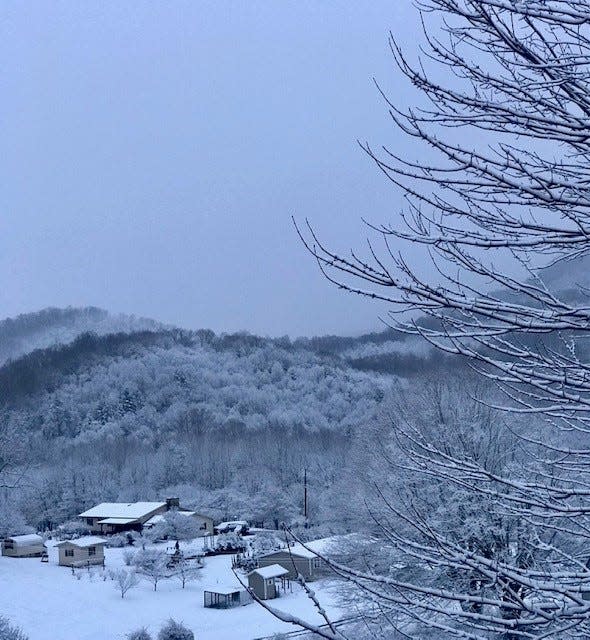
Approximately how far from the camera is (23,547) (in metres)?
33.9

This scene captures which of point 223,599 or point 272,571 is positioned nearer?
point 223,599

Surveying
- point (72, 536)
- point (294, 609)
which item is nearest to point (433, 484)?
point (294, 609)

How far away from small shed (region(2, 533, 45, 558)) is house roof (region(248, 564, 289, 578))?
1548cm

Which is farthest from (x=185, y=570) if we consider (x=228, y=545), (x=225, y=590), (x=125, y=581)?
(x=228, y=545)

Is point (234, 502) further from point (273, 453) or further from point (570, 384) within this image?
point (570, 384)

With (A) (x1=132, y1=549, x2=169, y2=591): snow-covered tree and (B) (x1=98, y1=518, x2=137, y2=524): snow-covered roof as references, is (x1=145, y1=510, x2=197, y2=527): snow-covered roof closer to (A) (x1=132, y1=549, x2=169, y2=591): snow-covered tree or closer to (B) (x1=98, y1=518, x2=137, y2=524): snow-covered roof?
(B) (x1=98, y1=518, x2=137, y2=524): snow-covered roof

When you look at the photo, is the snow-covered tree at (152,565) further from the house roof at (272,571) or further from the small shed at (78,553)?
the house roof at (272,571)

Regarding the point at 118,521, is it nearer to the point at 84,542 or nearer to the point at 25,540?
the point at 25,540

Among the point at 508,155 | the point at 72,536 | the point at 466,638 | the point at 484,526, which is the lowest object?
the point at 72,536

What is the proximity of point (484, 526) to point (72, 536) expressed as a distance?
116ft

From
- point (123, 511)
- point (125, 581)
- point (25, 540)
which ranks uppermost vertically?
A: point (125, 581)

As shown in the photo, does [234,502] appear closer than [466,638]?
No

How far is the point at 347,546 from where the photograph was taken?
14086 millimetres

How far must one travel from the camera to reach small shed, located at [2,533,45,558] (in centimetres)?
3353
